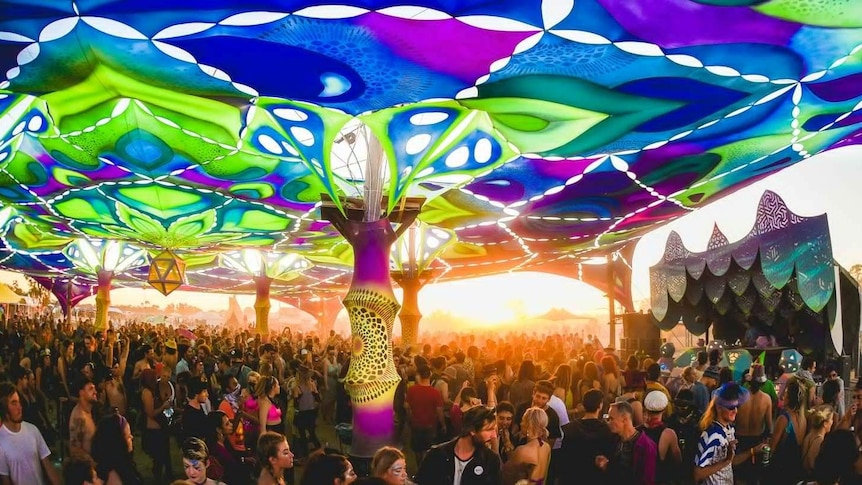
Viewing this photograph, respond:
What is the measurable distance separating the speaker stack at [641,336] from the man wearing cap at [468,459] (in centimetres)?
2132

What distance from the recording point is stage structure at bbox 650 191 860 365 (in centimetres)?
1425

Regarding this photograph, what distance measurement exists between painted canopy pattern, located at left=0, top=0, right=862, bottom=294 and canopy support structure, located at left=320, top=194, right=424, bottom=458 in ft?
2.96

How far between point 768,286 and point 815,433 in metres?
13.0

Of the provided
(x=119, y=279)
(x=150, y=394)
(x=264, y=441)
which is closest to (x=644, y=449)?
(x=264, y=441)

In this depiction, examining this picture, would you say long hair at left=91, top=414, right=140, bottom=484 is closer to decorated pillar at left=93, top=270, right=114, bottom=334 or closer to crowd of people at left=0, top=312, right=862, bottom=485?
crowd of people at left=0, top=312, right=862, bottom=485

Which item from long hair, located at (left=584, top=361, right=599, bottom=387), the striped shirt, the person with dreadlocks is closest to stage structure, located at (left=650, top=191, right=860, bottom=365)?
long hair, located at (left=584, top=361, right=599, bottom=387)

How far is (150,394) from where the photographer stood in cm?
745

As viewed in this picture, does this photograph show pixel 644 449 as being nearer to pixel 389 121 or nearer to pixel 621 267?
pixel 389 121

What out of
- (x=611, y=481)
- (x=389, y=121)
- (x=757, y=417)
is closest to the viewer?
(x=611, y=481)

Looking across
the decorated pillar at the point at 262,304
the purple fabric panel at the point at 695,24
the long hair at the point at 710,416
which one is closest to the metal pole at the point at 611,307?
the decorated pillar at the point at 262,304

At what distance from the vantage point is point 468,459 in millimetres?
4391

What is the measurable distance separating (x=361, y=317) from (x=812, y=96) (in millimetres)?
6797

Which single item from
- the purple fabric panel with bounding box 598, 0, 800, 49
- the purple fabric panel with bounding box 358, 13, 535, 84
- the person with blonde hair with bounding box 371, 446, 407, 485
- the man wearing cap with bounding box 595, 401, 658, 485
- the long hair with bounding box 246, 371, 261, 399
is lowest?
the man wearing cap with bounding box 595, 401, 658, 485

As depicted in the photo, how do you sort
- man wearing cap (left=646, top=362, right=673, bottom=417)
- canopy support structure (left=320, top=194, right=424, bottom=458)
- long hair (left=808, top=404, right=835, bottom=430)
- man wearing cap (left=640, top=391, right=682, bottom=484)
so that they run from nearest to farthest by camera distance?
man wearing cap (left=640, top=391, right=682, bottom=484) < long hair (left=808, top=404, right=835, bottom=430) < man wearing cap (left=646, top=362, right=673, bottom=417) < canopy support structure (left=320, top=194, right=424, bottom=458)
